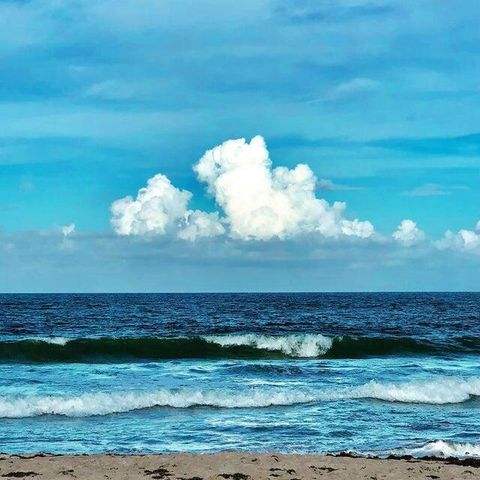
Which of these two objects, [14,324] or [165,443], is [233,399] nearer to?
[165,443]

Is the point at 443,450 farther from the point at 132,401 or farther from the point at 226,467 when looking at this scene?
the point at 132,401

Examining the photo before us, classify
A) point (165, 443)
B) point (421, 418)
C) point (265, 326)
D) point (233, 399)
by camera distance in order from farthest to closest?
point (265, 326) → point (233, 399) → point (421, 418) → point (165, 443)

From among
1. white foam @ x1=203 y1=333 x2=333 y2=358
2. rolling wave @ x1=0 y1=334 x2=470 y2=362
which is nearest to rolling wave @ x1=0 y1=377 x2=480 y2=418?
rolling wave @ x1=0 y1=334 x2=470 y2=362

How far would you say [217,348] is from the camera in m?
36.4

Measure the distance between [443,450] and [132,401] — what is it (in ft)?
28.6

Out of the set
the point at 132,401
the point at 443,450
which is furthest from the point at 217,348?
the point at 443,450

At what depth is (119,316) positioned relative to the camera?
6506cm

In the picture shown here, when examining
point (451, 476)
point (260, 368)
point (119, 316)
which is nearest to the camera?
point (451, 476)

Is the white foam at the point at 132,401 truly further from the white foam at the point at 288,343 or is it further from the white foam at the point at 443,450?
the white foam at the point at 288,343

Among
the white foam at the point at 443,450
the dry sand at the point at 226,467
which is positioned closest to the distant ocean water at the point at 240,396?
the white foam at the point at 443,450

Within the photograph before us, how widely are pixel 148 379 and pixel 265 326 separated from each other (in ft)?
99.9

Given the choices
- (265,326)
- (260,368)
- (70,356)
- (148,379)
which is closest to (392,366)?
(260,368)

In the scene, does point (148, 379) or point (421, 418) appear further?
point (148, 379)

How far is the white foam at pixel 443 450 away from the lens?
1378 cm
